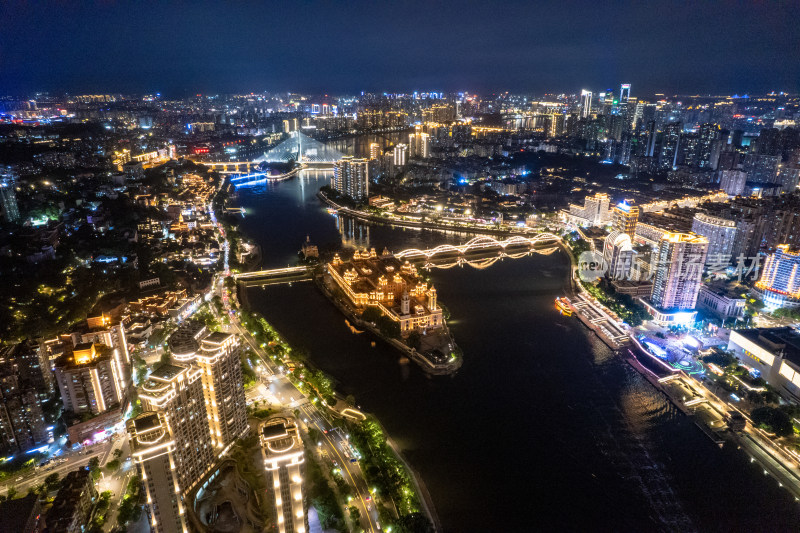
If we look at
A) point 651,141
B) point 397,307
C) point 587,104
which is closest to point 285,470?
point 397,307

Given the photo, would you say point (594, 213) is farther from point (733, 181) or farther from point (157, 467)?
point (157, 467)

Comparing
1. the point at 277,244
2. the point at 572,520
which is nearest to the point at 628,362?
the point at 572,520

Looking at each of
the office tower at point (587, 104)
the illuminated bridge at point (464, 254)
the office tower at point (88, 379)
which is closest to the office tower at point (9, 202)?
the illuminated bridge at point (464, 254)

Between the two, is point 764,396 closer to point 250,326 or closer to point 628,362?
point 628,362

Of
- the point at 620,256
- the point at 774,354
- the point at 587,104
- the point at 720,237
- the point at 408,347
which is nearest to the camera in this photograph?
the point at 774,354

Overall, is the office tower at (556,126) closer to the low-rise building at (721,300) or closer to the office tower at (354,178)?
the office tower at (354,178)

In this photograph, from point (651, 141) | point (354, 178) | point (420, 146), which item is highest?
point (651, 141)

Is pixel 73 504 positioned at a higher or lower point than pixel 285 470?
lower
